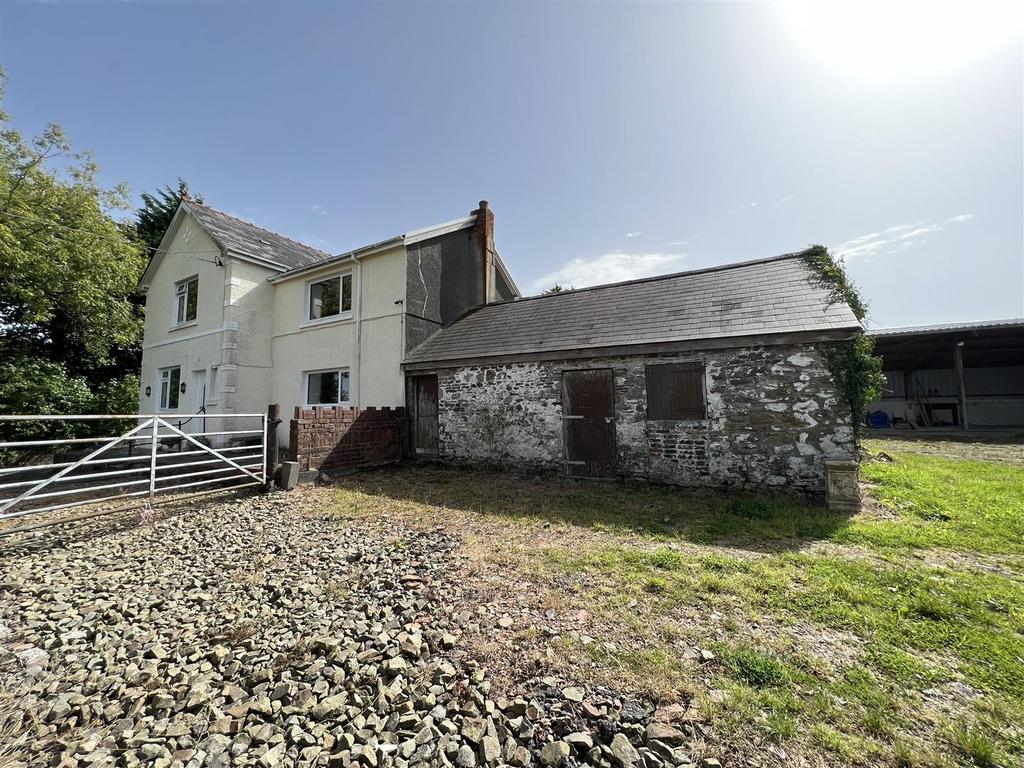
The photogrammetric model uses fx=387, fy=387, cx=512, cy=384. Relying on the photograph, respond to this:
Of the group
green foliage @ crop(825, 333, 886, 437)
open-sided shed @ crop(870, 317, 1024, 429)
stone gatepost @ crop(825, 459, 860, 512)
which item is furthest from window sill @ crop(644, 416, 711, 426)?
open-sided shed @ crop(870, 317, 1024, 429)

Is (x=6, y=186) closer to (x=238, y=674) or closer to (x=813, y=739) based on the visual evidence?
(x=238, y=674)

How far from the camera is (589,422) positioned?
848cm

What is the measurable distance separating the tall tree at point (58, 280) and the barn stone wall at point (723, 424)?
18.1 metres

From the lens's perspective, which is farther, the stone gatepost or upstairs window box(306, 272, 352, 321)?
upstairs window box(306, 272, 352, 321)

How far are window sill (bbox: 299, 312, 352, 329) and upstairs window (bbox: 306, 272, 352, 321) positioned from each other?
0.62ft

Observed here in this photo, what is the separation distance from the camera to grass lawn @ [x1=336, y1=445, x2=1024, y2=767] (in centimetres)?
216

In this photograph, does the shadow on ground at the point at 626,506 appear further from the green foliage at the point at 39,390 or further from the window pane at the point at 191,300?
the green foliage at the point at 39,390

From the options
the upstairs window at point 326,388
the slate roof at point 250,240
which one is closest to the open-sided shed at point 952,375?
the upstairs window at point 326,388

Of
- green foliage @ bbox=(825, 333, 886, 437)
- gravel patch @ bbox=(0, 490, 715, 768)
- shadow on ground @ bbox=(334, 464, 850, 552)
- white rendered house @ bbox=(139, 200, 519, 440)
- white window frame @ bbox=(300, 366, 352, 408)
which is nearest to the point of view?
gravel patch @ bbox=(0, 490, 715, 768)

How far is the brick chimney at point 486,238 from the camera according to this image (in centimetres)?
1422

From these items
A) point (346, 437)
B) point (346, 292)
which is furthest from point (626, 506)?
point (346, 292)

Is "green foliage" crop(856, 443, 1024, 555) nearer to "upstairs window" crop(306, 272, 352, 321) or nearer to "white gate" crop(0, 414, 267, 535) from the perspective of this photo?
"white gate" crop(0, 414, 267, 535)

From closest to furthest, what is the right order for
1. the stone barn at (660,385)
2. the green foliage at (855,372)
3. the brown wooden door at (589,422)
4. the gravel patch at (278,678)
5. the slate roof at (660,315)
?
the gravel patch at (278,678), the green foliage at (855,372), the stone barn at (660,385), the slate roof at (660,315), the brown wooden door at (589,422)

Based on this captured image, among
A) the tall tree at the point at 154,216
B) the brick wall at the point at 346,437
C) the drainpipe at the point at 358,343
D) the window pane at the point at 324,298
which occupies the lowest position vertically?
the brick wall at the point at 346,437
